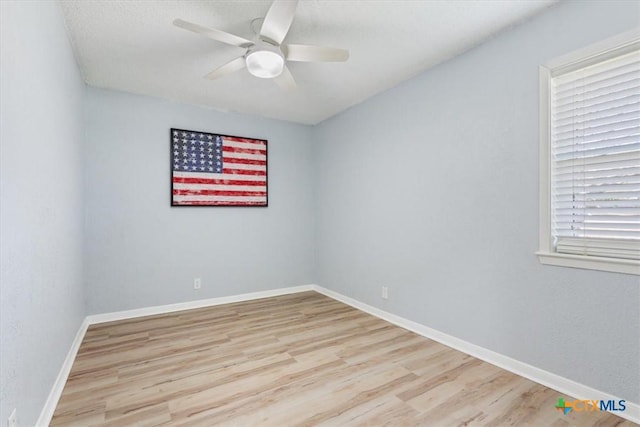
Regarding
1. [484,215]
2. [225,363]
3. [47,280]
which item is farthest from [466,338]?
[47,280]

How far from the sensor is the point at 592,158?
72.2 inches

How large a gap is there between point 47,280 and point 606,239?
3.20m

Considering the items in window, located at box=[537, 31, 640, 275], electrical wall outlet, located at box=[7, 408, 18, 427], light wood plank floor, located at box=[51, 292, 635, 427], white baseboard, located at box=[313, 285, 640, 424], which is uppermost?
window, located at box=[537, 31, 640, 275]

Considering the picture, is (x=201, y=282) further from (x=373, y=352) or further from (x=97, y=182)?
(x=373, y=352)

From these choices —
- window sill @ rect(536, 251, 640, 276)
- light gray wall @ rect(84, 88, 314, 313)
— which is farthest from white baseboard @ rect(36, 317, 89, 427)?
window sill @ rect(536, 251, 640, 276)

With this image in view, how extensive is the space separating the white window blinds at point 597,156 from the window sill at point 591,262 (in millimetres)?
55

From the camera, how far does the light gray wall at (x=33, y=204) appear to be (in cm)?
118

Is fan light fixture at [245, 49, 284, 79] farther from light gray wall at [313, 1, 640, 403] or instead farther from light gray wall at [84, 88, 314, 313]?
light gray wall at [84, 88, 314, 313]

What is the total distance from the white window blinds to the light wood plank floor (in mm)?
1012

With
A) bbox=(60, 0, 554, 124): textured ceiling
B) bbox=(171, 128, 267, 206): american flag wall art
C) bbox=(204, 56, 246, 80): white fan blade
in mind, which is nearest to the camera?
bbox=(60, 0, 554, 124): textured ceiling

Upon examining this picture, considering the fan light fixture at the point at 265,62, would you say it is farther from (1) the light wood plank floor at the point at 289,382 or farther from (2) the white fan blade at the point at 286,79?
(1) the light wood plank floor at the point at 289,382

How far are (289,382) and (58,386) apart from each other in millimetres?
1442

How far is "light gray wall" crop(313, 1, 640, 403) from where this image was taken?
70.3 inches
